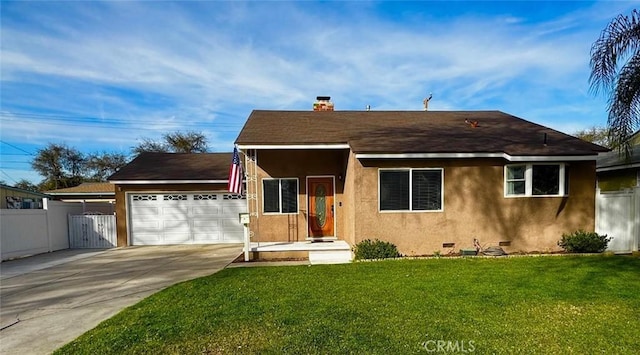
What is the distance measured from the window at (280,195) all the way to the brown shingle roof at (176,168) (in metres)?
3.15

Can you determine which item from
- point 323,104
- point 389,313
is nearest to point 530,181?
point 389,313

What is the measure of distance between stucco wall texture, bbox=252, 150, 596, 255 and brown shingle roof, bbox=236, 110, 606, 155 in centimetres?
49

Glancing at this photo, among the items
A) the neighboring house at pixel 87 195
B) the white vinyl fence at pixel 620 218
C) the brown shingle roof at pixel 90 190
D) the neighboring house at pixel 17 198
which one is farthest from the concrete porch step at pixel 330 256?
the brown shingle roof at pixel 90 190

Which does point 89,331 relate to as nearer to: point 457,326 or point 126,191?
point 457,326

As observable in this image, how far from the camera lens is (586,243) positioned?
948 cm

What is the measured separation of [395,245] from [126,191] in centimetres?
1115

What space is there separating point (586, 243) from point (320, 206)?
26.0 ft

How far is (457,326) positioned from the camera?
440 centimetres

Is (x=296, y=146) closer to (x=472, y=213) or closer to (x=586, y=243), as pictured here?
(x=472, y=213)

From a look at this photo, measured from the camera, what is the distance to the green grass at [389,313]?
13.0 feet

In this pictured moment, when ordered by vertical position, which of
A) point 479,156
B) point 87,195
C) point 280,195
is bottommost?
point 87,195

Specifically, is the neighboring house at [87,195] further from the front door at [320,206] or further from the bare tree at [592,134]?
the bare tree at [592,134]

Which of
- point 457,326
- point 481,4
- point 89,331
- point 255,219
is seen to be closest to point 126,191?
point 255,219
